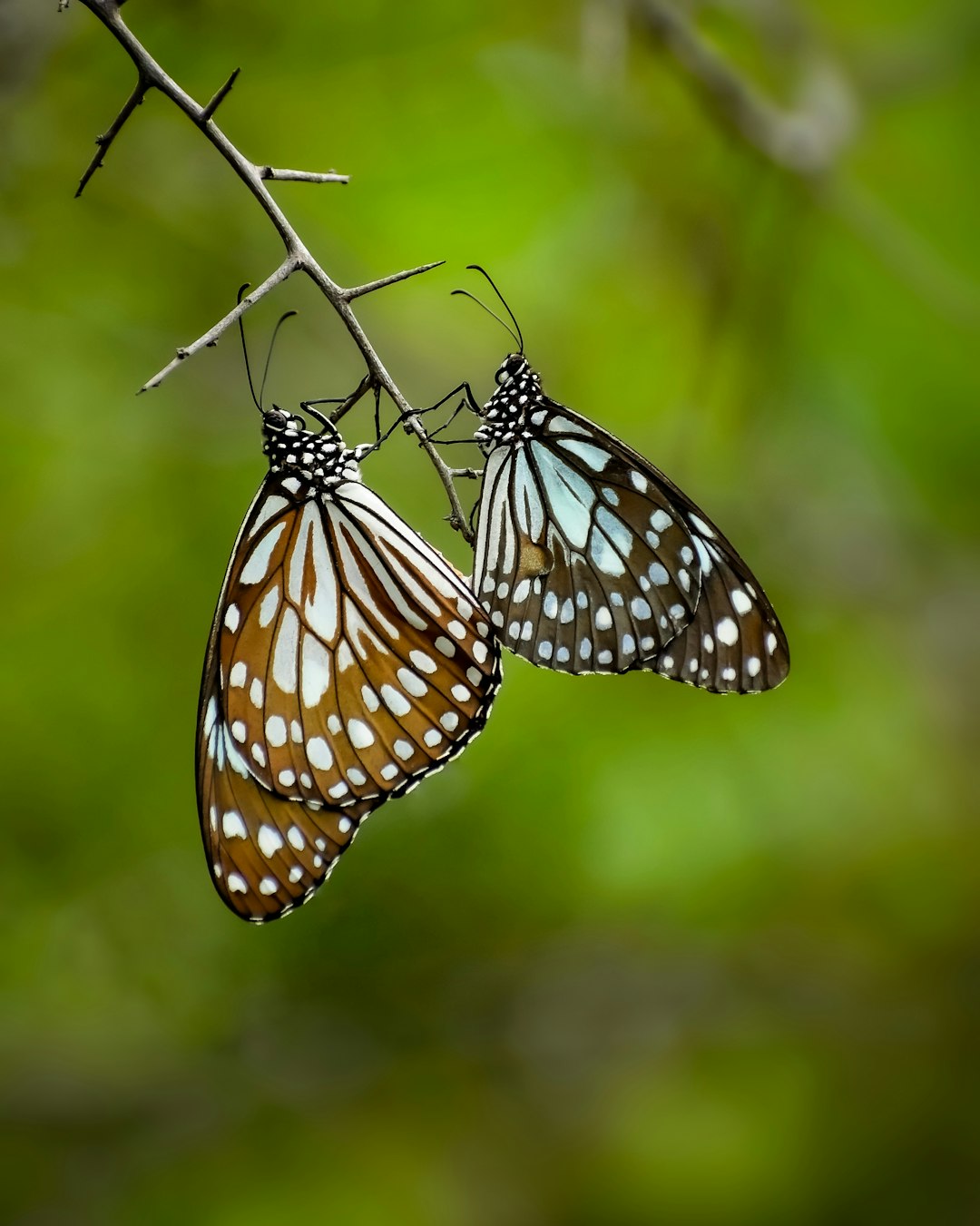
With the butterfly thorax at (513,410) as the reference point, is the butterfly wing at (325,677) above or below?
below

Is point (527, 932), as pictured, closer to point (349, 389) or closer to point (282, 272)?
point (349, 389)

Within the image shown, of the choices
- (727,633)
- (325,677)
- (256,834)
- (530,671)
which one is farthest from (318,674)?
(530,671)

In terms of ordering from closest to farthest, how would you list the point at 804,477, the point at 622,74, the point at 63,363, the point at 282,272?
the point at 282,272 < the point at 63,363 < the point at 622,74 < the point at 804,477

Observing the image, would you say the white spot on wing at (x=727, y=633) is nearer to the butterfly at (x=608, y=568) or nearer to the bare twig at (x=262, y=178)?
the butterfly at (x=608, y=568)

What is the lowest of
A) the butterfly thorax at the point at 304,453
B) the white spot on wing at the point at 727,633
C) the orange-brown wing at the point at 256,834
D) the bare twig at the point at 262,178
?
the white spot on wing at the point at 727,633

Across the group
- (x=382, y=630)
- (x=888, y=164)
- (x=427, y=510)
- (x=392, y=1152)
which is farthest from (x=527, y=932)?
(x=888, y=164)

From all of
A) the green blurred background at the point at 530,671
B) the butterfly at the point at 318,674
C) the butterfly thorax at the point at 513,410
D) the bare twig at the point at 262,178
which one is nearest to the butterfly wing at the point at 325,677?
the butterfly at the point at 318,674

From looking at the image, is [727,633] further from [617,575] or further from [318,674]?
A: [318,674]
